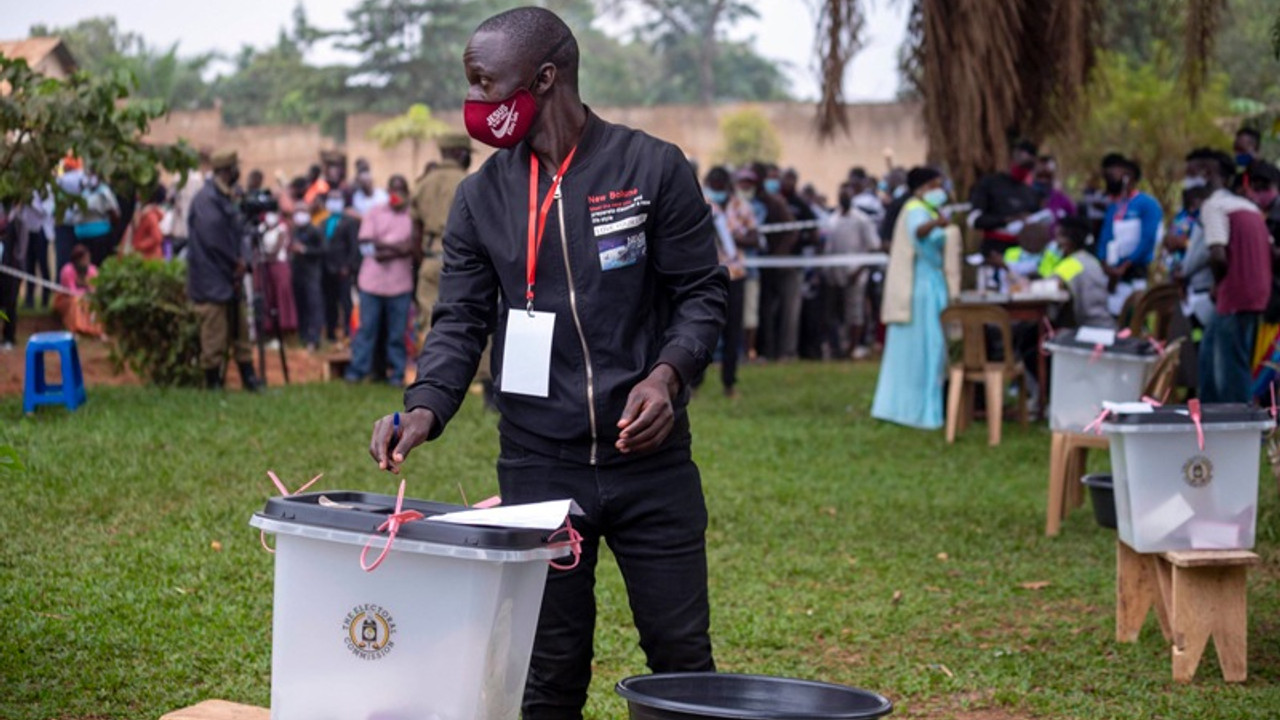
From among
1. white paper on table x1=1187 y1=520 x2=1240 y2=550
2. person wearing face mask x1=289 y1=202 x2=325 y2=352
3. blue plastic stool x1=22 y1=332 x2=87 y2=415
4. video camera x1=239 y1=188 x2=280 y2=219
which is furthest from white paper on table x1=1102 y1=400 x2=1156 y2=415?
person wearing face mask x1=289 y1=202 x2=325 y2=352

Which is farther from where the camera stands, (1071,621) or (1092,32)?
(1092,32)

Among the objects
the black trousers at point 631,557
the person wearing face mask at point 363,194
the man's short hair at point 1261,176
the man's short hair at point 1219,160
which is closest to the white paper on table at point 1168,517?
the black trousers at point 631,557

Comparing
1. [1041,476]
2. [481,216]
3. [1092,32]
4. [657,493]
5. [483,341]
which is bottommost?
[1041,476]

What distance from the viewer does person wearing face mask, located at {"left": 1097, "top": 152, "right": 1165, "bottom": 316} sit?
14891 mm

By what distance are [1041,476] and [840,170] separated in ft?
85.0

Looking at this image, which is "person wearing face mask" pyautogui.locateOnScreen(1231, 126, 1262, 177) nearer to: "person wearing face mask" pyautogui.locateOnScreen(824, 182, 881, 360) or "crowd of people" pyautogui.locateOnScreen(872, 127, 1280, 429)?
"crowd of people" pyautogui.locateOnScreen(872, 127, 1280, 429)

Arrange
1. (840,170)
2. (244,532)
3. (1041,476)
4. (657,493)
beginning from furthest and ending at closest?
(840,170) < (1041,476) < (244,532) < (657,493)

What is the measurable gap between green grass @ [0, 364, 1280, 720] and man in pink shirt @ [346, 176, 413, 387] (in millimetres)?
2231

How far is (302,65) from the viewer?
2237 inches

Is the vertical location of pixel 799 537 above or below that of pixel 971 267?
below

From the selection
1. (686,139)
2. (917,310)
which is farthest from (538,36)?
(686,139)

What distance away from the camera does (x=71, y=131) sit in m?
10.7

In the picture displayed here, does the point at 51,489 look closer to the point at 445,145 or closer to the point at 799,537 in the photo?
the point at 799,537

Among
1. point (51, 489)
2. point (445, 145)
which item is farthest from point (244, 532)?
point (445, 145)
